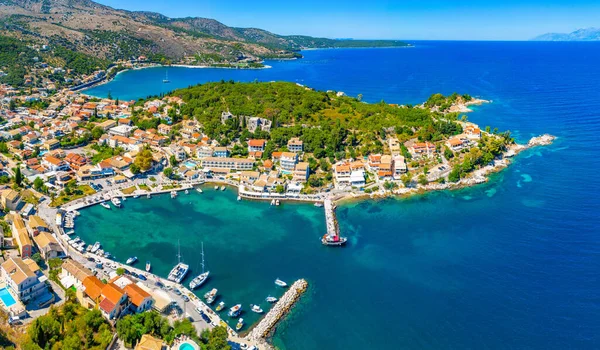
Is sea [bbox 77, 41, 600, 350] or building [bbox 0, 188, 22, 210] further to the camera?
building [bbox 0, 188, 22, 210]

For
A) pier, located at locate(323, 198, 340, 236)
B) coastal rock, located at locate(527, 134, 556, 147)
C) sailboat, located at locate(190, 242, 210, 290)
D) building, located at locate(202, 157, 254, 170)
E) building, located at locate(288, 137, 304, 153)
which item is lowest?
sailboat, located at locate(190, 242, 210, 290)

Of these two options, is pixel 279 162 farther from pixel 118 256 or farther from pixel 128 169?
pixel 118 256

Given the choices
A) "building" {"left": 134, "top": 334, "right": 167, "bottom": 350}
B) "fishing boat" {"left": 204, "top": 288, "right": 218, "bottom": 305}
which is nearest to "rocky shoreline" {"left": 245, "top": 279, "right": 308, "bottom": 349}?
"fishing boat" {"left": 204, "top": 288, "right": 218, "bottom": 305}

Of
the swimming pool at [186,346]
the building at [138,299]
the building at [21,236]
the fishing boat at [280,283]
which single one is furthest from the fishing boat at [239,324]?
the building at [21,236]

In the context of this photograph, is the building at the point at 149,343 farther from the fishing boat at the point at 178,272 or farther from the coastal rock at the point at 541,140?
the coastal rock at the point at 541,140

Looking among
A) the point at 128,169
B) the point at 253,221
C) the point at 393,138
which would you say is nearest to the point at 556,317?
the point at 253,221

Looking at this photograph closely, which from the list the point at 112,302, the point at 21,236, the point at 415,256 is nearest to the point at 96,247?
the point at 21,236

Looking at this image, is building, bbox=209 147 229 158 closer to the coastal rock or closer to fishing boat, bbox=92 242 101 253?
fishing boat, bbox=92 242 101 253
